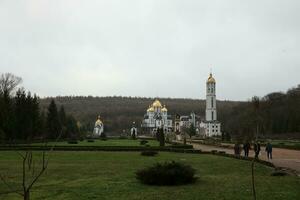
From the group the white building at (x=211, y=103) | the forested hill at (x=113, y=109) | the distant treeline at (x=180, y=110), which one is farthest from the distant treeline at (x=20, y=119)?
the forested hill at (x=113, y=109)

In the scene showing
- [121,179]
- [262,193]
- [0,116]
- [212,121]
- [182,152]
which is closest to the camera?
[262,193]

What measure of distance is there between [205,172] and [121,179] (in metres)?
5.06

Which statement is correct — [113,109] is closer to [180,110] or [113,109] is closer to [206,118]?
[180,110]

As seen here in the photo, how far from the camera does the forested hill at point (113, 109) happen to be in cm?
14688

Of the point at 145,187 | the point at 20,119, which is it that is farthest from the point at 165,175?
the point at 20,119

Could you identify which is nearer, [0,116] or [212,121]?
[0,116]

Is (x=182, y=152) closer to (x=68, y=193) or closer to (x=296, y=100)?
(x=68, y=193)

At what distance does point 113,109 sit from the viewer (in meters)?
169

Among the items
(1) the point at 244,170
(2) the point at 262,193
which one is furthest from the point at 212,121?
(2) the point at 262,193

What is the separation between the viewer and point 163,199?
516 inches

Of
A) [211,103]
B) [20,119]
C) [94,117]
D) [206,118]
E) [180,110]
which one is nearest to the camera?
[20,119]

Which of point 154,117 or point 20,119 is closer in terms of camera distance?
point 20,119

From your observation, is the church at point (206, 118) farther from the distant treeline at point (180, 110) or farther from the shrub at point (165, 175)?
the shrub at point (165, 175)

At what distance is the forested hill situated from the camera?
482 feet
